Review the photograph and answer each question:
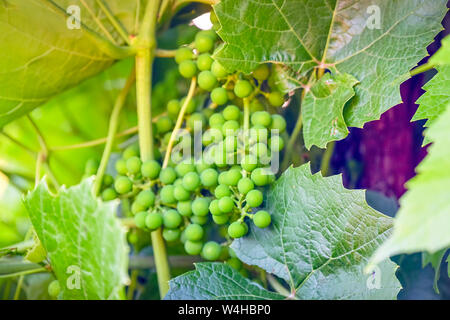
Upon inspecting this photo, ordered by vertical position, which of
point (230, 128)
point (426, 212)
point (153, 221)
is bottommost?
point (426, 212)

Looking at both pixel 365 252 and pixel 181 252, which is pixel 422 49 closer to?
pixel 365 252

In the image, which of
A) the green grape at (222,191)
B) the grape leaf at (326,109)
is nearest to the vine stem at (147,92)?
the green grape at (222,191)

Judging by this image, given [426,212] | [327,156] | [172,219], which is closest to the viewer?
[426,212]

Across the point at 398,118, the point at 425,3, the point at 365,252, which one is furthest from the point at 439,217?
the point at 398,118

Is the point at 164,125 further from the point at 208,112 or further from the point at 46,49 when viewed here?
the point at 46,49

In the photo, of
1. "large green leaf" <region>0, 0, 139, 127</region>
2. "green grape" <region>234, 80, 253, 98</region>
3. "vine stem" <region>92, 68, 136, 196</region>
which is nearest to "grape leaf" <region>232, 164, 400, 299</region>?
"green grape" <region>234, 80, 253, 98</region>

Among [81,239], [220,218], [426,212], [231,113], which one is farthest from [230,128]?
[426,212]

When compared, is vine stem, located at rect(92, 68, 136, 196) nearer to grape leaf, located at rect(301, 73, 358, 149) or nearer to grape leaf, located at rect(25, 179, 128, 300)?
grape leaf, located at rect(25, 179, 128, 300)
